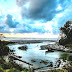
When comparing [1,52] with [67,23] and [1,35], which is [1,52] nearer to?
[1,35]

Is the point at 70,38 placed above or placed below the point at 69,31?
below

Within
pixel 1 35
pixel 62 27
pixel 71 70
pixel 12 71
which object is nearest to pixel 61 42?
pixel 62 27

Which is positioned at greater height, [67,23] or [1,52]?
[67,23]

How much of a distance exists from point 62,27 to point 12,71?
40.6 metres

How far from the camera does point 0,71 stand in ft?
19.3

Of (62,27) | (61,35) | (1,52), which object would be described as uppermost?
(62,27)

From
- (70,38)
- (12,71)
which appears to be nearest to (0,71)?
(12,71)

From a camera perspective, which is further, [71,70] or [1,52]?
[1,52]

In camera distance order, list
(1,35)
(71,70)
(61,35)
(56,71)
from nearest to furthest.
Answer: (56,71)
(71,70)
(1,35)
(61,35)

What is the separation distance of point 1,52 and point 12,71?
15490 millimetres

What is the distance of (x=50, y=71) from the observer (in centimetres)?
712

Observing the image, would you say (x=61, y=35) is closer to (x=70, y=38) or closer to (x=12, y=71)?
(x=70, y=38)

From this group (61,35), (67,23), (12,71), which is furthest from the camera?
(61,35)

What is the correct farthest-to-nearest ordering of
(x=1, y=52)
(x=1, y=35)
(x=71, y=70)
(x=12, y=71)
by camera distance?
(x=1, y=35) < (x=1, y=52) < (x=71, y=70) < (x=12, y=71)
